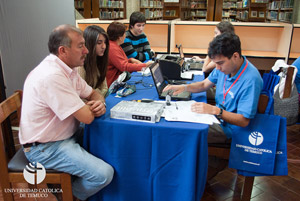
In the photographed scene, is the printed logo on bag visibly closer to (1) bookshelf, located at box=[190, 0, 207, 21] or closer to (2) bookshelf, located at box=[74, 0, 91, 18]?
(2) bookshelf, located at box=[74, 0, 91, 18]

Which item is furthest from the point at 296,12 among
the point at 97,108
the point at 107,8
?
the point at 97,108

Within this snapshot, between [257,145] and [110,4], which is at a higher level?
[110,4]

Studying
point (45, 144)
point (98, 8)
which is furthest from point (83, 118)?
point (98, 8)

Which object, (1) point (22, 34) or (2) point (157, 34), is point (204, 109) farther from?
(2) point (157, 34)

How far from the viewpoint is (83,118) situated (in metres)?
1.42

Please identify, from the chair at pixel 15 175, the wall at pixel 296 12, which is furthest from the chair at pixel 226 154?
the wall at pixel 296 12

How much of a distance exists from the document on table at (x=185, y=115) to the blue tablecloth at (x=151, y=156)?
0.04 m

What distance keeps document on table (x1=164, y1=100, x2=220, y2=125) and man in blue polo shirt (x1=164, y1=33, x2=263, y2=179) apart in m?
0.05

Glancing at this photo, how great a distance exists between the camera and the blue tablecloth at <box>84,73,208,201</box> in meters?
1.44

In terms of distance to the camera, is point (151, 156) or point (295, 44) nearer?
point (151, 156)

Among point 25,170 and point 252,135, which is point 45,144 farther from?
point 252,135

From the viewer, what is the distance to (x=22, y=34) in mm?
3498

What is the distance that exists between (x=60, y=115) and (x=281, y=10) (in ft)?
27.8

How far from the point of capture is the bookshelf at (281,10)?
702cm
